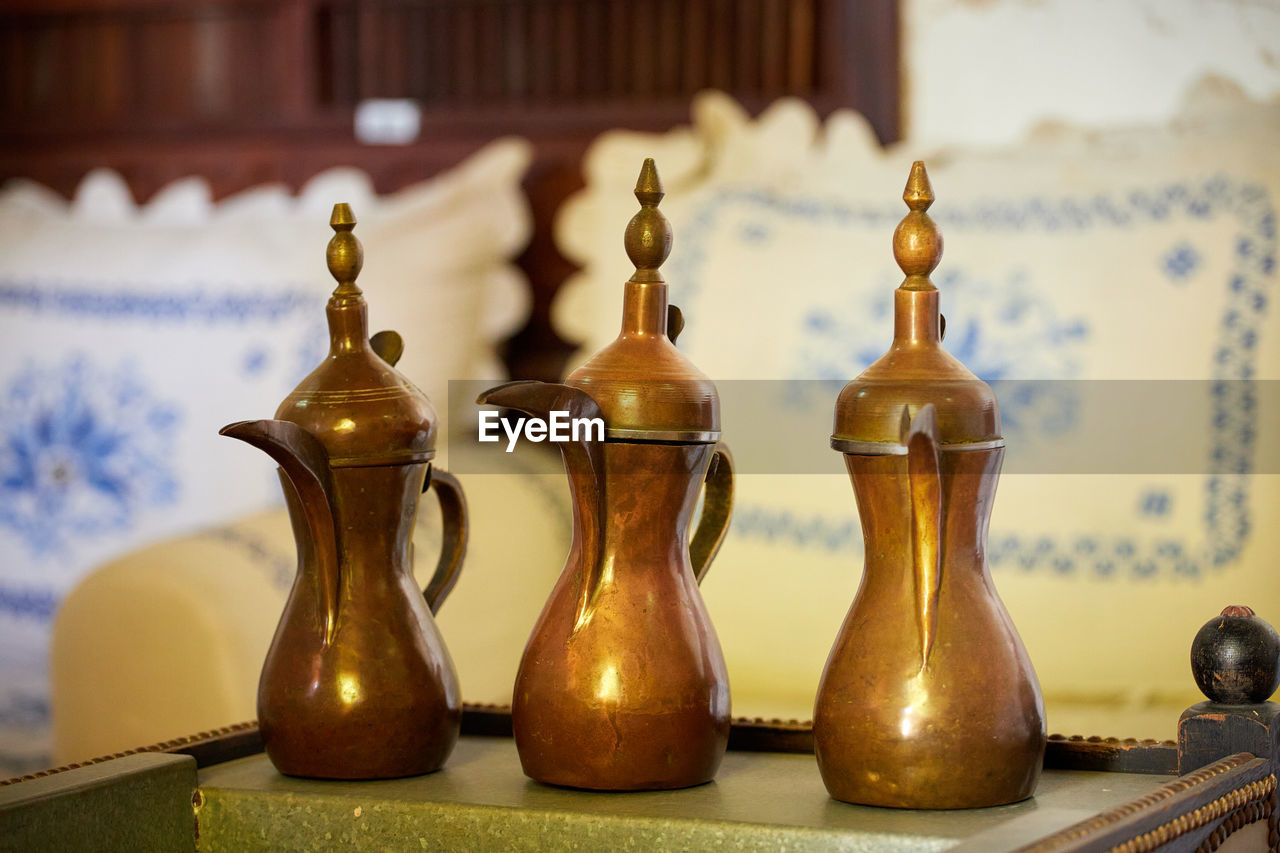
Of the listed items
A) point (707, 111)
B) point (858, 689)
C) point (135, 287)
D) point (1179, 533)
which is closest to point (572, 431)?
point (858, 689)

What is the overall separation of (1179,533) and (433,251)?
0.87 meters

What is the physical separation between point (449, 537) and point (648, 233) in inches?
8.4

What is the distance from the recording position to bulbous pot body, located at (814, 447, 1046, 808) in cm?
59

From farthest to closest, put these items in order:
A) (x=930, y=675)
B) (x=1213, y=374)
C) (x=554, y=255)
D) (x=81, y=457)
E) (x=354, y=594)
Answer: (x=554, y=255) < (x=81, y=457) < (x=1213, y=374) < (x=354, y=594) < (x=930, y=675)

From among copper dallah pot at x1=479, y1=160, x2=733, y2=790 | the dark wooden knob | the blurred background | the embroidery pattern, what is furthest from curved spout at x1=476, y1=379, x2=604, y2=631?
the embroidery pattern

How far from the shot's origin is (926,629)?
0.59 m

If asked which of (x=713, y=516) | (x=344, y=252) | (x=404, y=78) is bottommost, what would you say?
(x=713, y=516)

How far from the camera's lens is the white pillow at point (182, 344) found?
1689 mm

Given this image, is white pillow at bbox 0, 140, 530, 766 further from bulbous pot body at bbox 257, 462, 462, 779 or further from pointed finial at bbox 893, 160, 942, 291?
pointed finial at bbox 893, 160, 942, 291

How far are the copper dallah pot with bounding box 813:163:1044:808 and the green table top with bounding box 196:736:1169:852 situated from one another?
0.02 meters

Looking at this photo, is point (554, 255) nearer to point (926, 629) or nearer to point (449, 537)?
point (449, 537)

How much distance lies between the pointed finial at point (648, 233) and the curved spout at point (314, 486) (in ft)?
0.52

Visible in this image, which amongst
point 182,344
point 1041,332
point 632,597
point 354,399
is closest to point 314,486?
point 354,399

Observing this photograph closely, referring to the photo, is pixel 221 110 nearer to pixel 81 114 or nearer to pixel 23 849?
pixel 81 114
